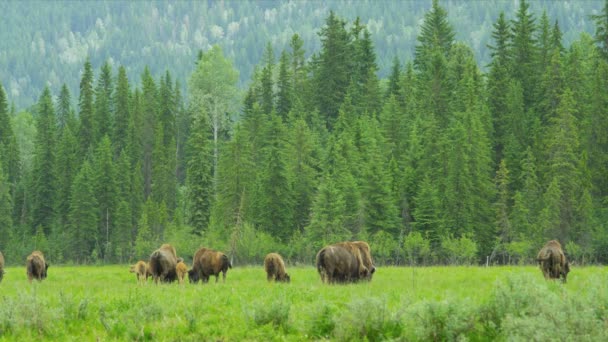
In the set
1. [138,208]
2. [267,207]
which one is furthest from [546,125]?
[138,208]

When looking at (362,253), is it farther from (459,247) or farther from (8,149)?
(8,149)

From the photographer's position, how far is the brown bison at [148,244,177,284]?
93.0 ft

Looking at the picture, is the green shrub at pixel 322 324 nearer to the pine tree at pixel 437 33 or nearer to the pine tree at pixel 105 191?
the pine tree at pixel 105 191

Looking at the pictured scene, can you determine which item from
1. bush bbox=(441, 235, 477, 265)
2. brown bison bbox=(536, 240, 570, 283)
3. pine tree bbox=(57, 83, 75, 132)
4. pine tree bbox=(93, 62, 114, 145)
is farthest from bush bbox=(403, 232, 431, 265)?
pine tree bbox=(57, 83, 75, 132)

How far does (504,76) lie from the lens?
7719cm

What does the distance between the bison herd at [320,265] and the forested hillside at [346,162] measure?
2470 cm

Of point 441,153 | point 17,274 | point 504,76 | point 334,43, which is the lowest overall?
point 17,274

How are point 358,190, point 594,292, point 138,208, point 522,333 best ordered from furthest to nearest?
point 138,208
point 358,190
point 594,292
point 522,333

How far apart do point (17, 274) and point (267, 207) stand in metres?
28.1

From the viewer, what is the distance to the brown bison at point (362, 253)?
25844 mm

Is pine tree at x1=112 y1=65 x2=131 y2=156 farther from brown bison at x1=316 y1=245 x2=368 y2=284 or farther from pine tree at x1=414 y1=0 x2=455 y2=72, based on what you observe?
brown bison at x1=316 y1=245 x2=368 y2=284

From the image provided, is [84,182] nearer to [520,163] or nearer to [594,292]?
[520,163]

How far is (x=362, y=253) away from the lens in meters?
27.0

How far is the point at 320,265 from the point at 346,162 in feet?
133
